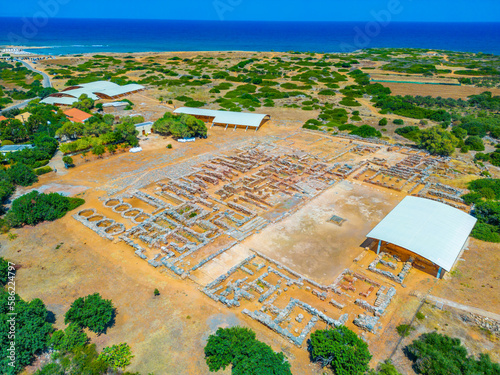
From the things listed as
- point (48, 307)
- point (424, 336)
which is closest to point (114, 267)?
point (48, 307)

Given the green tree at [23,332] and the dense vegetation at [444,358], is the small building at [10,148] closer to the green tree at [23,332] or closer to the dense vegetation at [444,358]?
the green tree at [23,332]

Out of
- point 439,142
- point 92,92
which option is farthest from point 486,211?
point 92,92

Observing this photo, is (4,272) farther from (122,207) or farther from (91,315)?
(122,207)

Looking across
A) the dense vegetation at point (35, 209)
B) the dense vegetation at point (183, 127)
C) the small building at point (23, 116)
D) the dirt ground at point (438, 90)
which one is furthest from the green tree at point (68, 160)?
the dirt ground at point (438, 90)

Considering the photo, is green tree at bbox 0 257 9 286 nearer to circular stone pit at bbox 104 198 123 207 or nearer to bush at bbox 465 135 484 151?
circular stone pit at bbox 104 198 123 207

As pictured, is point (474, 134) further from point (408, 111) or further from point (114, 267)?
point (114, 267)

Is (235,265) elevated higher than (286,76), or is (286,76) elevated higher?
(286,76)
